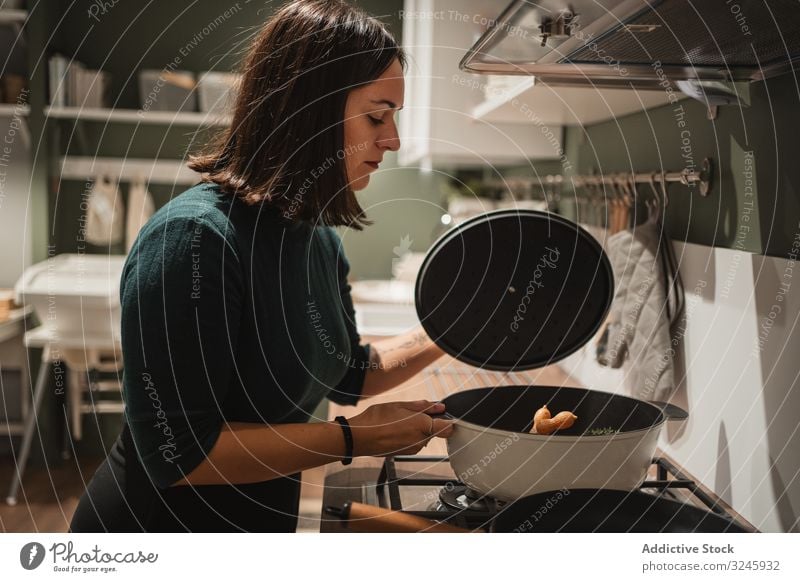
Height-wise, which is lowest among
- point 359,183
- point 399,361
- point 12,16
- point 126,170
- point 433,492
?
point 433,492

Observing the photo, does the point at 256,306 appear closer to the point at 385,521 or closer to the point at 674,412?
the point at 385,521

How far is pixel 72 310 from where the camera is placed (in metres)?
2.18

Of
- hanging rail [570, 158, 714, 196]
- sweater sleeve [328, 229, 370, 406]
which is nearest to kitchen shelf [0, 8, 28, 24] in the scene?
sweater sleeve [328, 229, 370, 406]

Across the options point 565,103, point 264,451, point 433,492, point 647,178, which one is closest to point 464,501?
point 433,492

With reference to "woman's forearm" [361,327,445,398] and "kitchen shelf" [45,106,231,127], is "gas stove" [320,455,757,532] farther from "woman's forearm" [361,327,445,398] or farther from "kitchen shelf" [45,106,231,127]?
"kitchen shelf" [45,106,231,127]

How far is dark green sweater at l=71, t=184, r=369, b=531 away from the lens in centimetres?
67

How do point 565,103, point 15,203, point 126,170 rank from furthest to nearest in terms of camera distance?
point 126,170, point 15,203, point 565,103

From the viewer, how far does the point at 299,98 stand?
2.43ft

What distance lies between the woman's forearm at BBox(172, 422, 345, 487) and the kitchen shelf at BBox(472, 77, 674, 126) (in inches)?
21.2

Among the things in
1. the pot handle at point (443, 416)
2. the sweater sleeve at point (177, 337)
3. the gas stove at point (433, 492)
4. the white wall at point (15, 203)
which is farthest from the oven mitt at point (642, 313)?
the white wall at point (15, 203)

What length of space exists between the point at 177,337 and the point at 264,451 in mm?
131

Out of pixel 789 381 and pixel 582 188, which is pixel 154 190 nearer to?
pixel 582 188

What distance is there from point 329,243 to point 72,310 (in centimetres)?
150
